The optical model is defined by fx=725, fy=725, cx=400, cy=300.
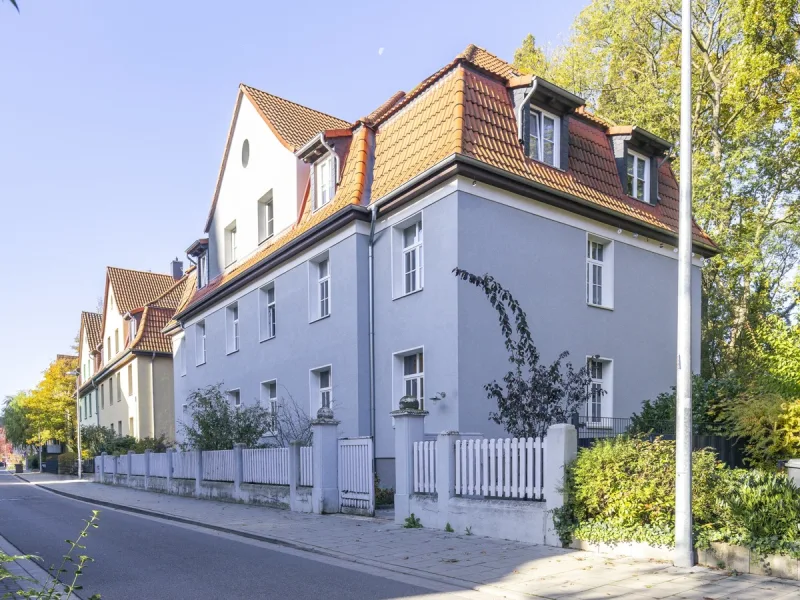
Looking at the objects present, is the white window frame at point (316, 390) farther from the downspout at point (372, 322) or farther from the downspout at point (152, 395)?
the downspout at point (152, 395)

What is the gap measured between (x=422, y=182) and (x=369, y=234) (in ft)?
8.54

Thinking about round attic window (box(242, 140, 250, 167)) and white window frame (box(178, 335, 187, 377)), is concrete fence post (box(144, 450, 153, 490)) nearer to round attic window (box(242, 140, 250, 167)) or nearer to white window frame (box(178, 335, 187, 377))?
white window frame (box(178, 335, 187, 377))

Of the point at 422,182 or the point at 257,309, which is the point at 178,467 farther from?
the point at 422,182

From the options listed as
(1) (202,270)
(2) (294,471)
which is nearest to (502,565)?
(2) (294,471)

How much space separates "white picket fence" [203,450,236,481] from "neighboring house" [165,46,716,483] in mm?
2295

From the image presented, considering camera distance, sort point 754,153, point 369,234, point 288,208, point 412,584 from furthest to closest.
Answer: point 754,153, point 288,208, point 369,234, point 412,584

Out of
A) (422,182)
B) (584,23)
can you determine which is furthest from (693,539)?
(584,23)

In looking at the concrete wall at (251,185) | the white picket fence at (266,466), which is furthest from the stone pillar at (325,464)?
the concrete wall at (251,185)

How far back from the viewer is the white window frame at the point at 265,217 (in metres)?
22.4

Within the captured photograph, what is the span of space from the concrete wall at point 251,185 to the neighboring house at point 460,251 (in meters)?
0.12

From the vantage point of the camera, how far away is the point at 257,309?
72.0 feet

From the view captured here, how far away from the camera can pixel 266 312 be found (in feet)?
71.9

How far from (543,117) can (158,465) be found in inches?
661

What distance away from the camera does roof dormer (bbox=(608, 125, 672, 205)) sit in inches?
712
